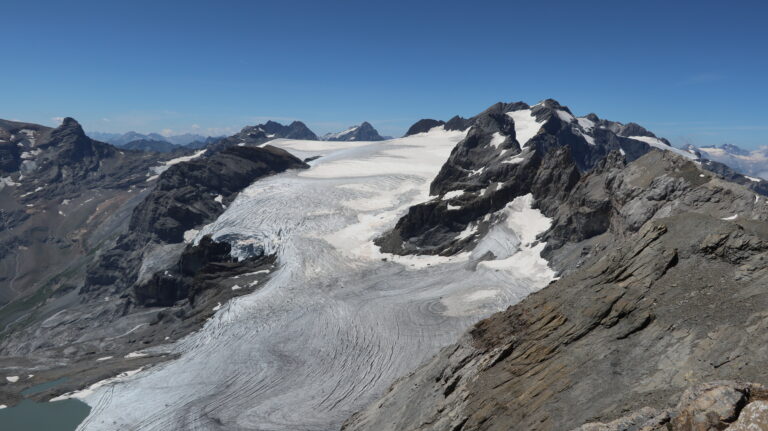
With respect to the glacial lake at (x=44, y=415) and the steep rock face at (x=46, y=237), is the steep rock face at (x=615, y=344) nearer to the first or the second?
the glacial lake at (x=44, y=415)

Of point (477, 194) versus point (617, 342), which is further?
point (477, 194)

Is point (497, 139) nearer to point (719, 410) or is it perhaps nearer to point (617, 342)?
point (617, 342)

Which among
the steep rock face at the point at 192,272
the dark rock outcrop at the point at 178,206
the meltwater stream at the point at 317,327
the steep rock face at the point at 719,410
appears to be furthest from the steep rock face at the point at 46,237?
the steep rock face at the point at 719,410

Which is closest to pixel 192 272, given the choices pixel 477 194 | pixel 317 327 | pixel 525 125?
pixel 317 327

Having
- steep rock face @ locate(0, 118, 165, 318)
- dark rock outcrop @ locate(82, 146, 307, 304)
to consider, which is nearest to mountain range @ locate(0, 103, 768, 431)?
dark rock outcrop @ locate(82, 146, 307, 304)

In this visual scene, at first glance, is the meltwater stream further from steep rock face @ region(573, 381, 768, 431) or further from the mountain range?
steep rock face @ region(573, 381, 768, 431)
